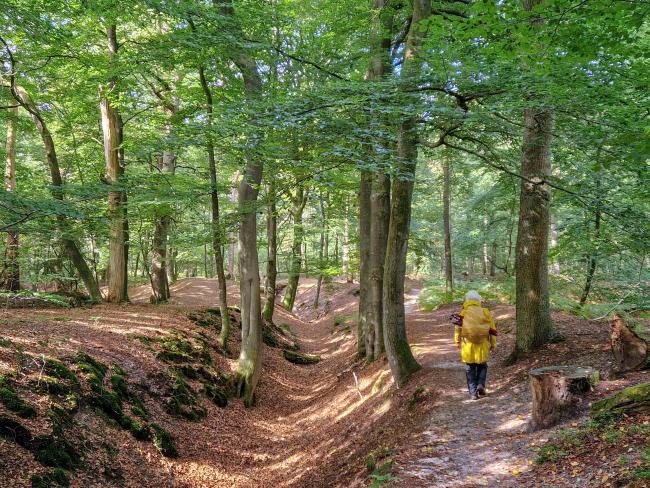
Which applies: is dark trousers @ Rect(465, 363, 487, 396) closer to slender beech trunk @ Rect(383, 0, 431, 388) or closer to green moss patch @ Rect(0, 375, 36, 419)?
slender beech trunk @ Rect(383, 0, 431, 388)

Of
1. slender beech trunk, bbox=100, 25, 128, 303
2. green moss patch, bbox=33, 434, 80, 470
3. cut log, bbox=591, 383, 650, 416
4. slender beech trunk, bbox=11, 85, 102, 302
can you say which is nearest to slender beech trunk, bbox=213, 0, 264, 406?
slender beech trunk, bbox=100, 25, 128, 303

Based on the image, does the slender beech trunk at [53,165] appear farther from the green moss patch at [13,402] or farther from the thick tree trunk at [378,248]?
the thick tree trunk at [378,248]

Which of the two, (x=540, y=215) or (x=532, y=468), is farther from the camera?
(x=540, y=215)

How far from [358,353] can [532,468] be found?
7712 mm

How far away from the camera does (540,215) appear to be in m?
7.80

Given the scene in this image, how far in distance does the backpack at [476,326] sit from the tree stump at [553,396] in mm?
1501

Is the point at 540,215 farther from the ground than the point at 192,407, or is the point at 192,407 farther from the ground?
the point at 540,215

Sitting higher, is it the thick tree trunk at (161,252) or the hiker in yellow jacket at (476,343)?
the thick tree trunk at (161,252)

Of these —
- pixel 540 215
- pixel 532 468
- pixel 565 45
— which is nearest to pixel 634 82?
pixel 565 45

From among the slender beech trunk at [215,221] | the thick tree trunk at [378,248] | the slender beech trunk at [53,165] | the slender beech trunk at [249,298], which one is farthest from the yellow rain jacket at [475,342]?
the slender beech trunk at [53,165]

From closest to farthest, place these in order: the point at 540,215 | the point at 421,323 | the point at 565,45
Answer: the point at 565,45 → the point at 540,215 → the point at 421,323

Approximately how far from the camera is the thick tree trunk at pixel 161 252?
47.8 feet

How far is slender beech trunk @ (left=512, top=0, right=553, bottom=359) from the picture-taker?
300 inches

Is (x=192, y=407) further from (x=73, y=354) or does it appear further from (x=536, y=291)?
(x=536, y=291)
